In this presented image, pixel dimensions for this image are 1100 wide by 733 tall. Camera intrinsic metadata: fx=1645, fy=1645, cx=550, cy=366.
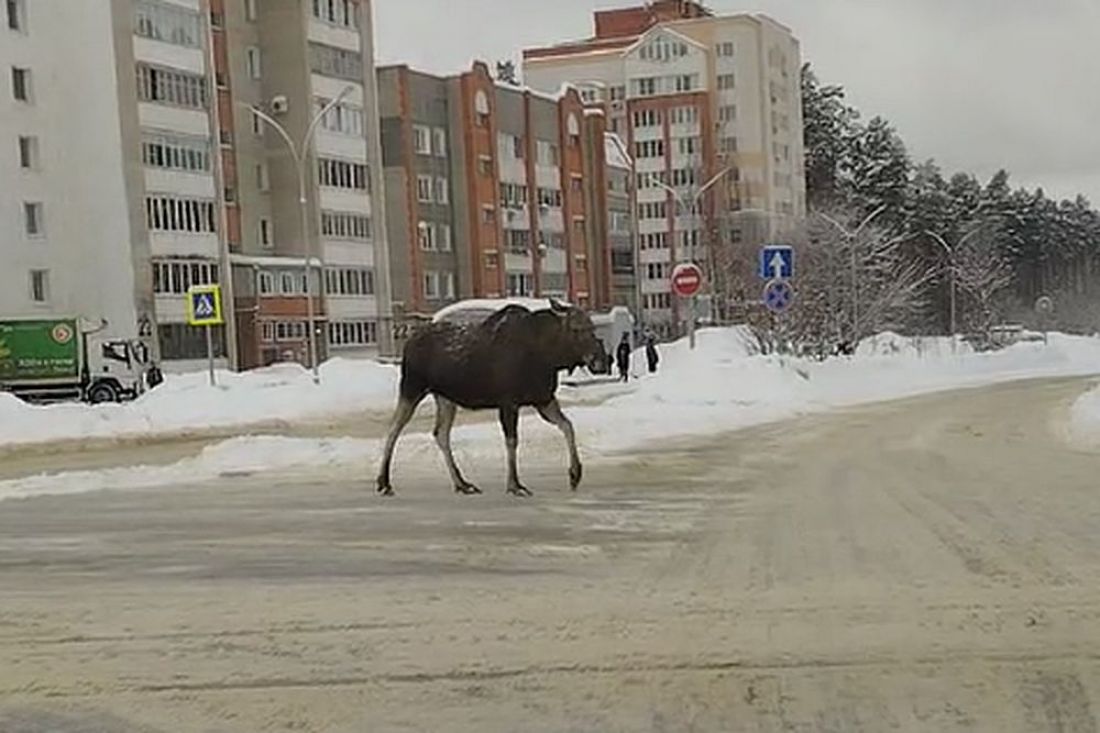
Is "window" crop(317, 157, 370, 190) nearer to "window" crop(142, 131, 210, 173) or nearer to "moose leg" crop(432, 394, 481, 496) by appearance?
"window" crop(142, 131, 210, 173)

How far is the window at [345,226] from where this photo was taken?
258 feet

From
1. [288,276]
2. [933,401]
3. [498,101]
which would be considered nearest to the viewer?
[933,401]

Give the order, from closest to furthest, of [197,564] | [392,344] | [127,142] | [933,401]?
[197,564] < [933,401] < [127,142] < [392,344]

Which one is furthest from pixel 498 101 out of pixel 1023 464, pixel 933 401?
pixel 1023 464

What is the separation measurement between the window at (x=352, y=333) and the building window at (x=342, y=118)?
30.5 ft

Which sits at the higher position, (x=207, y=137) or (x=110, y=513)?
(x=207, y=137)

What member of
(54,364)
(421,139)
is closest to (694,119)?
(421,139)

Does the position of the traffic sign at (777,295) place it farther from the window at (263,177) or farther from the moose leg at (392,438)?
the window at (263,177)

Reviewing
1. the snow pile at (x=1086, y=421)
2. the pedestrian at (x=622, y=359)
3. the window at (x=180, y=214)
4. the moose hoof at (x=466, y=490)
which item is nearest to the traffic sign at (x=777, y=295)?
the snow pile at (x=1086, y=421)

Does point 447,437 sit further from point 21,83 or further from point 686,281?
point 21,83

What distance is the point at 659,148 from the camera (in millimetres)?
132125

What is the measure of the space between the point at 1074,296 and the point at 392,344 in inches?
2995

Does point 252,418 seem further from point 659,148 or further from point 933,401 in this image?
point 659,148

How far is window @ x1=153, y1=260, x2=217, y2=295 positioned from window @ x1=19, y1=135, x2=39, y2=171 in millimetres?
6152
